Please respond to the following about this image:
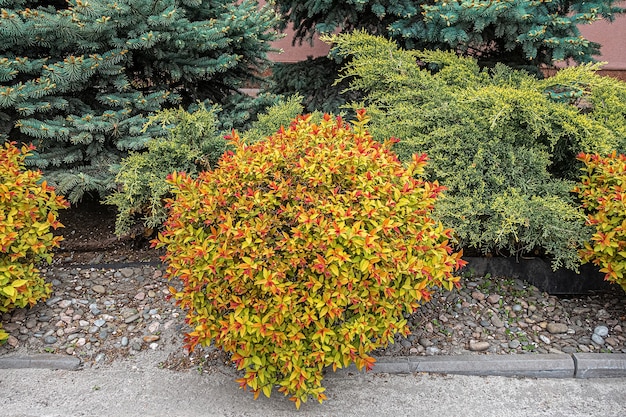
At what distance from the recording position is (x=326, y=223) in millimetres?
2236

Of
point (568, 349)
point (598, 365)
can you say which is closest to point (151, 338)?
point (568, 349)

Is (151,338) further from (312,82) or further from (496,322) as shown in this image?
(312,82)

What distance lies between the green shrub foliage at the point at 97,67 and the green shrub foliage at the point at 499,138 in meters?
1.17

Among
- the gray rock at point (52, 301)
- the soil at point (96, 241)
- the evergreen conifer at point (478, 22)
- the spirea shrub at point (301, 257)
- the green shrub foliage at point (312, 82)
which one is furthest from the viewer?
the green shrub foliage at point (312, 82)

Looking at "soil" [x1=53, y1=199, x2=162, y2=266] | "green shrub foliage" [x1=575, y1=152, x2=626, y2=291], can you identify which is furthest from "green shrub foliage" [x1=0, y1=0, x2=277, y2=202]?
"green shrub foliage" [x1=575, y1=152, x2=626, y2=291]

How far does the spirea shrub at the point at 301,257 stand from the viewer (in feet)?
7.31

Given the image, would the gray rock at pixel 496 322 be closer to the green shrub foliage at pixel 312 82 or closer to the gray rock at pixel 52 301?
the green shrub foliage at pixel 312 82

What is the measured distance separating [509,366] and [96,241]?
3062mm

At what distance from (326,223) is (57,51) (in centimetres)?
275

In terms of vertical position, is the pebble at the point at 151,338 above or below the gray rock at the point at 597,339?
below

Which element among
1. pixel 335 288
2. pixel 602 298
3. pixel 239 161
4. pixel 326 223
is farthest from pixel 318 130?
pixel 602 298

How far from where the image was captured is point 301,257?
2.25 m

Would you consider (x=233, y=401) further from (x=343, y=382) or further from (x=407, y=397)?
(x=407, y=397)

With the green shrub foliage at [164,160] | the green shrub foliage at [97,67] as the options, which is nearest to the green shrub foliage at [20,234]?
the green shrub foliage at [164,160]
